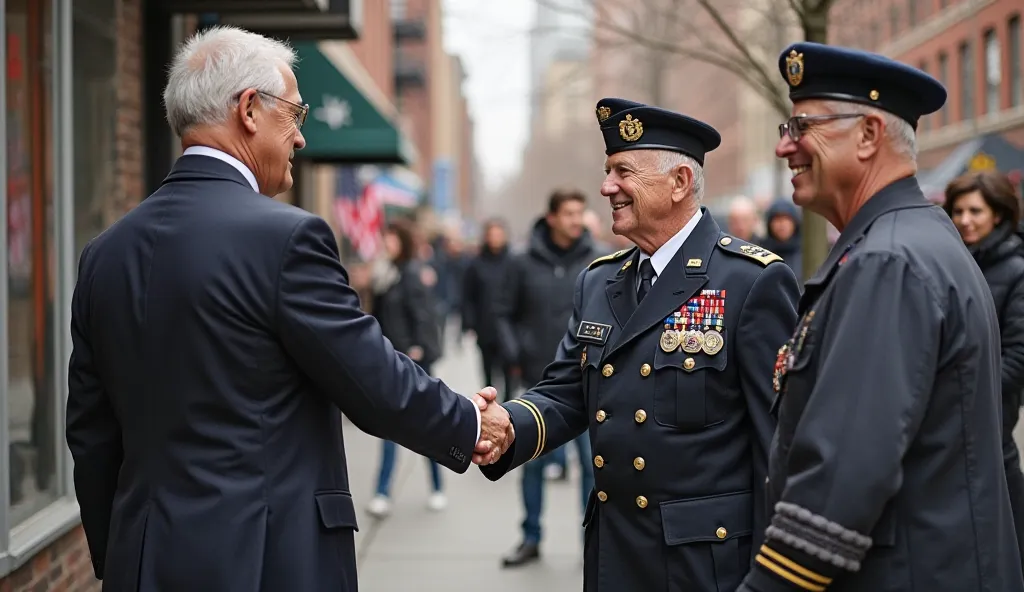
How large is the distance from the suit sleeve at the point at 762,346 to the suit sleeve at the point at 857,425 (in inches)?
36.6

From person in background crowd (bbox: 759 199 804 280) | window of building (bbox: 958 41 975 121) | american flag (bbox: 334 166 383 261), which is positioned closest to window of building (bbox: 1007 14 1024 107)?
window of building (bbox: 958 41 975 121)

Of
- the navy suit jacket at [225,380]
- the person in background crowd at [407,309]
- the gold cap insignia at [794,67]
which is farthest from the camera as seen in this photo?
the person in background crowd at [407,309]

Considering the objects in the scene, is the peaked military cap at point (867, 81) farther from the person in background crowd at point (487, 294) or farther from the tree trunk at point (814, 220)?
the person in background crowd at point (487, 294)

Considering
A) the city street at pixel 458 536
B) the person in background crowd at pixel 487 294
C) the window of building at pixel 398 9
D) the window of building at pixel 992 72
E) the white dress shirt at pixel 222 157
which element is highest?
the window of building at pixel 398 9

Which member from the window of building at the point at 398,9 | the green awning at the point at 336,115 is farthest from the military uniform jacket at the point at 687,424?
the window of building at the point at 398,9

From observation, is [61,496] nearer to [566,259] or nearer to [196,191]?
[196,191]

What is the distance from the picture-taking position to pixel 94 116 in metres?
6.18

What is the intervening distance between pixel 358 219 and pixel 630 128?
12441 mm

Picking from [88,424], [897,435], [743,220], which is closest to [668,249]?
[897,435]

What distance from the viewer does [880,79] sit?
2.55 metres

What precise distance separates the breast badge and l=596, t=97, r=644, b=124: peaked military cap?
2.11ft

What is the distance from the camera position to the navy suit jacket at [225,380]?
2.90 metres

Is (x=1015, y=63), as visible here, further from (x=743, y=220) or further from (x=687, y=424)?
(x=687, y=424)

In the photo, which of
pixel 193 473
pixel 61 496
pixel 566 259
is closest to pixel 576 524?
pixel 566 259
